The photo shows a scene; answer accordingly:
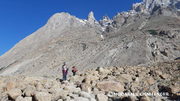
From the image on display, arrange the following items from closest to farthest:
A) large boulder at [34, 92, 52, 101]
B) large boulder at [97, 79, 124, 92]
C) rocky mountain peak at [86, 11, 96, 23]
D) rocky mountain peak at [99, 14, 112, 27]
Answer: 1. large boulder at [34, 92, 52, 101]
2. large boulder at [97, 79, 124, 92]
3. rocky mountain peak at [99, 14, 112, 27]
4. rocky mountain peak at [86, 11, 96, 23]

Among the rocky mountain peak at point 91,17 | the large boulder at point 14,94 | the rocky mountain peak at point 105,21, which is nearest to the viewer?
the large boulder at point 14,94

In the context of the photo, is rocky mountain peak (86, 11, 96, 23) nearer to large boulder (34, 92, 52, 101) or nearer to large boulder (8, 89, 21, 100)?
large boulder (8, 89, 21, 100)

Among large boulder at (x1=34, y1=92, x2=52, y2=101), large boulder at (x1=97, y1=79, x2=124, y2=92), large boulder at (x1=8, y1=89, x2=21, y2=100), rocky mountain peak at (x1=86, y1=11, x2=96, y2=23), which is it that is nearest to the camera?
large boulder at (x1=34, y1=92, x2=52, y2=101)

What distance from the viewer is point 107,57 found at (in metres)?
35.5

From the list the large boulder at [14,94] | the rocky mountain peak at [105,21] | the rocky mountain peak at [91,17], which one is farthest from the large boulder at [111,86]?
the rocky mountain peak at [91,17]


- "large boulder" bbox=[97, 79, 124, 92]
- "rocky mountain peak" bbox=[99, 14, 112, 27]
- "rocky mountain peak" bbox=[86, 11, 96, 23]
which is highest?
"rocky mountain peak" bbox=[86, 11, 96, 23]

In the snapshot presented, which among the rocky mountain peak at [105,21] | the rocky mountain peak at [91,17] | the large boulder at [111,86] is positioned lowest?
the large boulder at [111,86]

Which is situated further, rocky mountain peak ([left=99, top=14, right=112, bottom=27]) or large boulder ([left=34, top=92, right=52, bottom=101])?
rocky mountain peak ([left=99, top=14, right=112, bottom=27])

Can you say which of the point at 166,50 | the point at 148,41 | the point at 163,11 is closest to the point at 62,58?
the point at 148,41

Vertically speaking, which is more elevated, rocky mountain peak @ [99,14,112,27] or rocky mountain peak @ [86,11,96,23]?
rocky mountain peak @ [86,11,96,23]

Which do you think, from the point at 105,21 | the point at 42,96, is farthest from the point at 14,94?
the point at 105,21

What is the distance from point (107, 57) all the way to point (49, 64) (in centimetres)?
2068

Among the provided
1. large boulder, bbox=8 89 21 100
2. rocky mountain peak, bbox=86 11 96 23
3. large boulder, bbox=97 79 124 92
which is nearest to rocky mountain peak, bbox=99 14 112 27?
rocky mountain peak, bbox=86 11 96 23

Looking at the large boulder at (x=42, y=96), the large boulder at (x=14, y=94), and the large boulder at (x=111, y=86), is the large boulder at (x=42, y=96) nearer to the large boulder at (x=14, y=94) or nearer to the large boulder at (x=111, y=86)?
the large boulder at (x=14, y=94)
